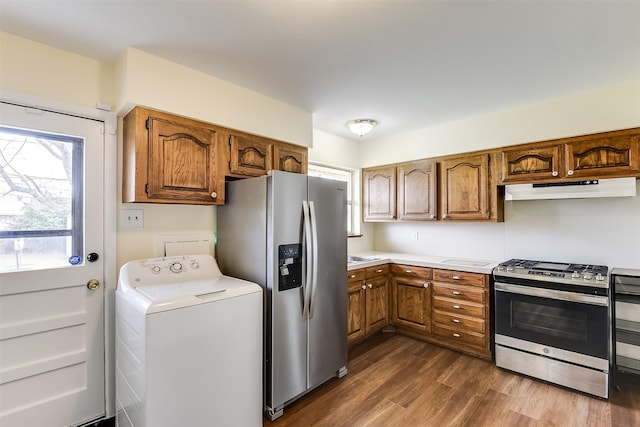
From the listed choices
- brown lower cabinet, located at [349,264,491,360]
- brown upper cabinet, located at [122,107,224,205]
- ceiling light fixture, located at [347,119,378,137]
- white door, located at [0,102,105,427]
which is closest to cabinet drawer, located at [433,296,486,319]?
brown lower cabinet, located at [349,264,491,360]

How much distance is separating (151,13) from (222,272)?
5.78 ft

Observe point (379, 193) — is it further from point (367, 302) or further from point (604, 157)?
point (604, 157)

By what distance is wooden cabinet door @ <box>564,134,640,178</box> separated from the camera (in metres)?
2.40

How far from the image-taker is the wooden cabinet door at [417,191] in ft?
11.5

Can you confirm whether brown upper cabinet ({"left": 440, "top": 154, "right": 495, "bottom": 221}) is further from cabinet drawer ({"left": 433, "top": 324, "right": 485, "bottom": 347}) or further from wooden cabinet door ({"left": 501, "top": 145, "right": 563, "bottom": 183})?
cabinet drawer ({"left": 433, "top": 324, "right": 485, "bottom": 347})

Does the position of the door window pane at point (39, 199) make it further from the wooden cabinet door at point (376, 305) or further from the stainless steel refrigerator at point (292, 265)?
the wooden cabinet door at point (376, 305)

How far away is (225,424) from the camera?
1771mm

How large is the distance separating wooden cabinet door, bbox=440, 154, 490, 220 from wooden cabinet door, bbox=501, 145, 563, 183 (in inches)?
7.3

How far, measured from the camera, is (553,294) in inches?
97.8

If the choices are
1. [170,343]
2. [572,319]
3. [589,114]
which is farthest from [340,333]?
[589,114]

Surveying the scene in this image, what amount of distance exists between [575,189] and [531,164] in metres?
0.40

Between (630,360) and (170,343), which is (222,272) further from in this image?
(630,360)

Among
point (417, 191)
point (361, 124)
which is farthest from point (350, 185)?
point (361, 124)

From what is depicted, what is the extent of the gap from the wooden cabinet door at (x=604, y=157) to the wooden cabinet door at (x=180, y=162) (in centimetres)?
300
